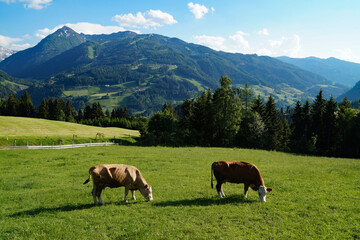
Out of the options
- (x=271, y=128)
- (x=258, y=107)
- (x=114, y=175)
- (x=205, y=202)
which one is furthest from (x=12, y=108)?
(x=205, y=202)

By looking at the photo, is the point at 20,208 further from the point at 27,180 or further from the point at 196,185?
the point at 196,185

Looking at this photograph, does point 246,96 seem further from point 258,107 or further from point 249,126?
point 249,126

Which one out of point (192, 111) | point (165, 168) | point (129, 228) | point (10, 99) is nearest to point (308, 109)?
point (192, 111)

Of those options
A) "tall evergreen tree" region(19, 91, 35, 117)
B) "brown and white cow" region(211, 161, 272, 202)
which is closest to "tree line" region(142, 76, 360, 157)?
"brown and white cow" region(211, 161, 272, 202)

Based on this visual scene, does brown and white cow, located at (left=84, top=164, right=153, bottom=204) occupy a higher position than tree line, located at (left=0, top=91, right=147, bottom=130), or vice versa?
tree line, located at (left=0, top=91, right=147, bottom=130)

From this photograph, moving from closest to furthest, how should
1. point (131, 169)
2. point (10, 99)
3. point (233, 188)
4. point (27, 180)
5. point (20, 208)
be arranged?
point (20, 208) → point (131, 169) → point (233, 188) → point (27, 180) → point (10, 99)

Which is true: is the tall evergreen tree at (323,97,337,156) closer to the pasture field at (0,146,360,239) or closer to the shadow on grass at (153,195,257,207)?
the pasture field at (0,146,360,239)

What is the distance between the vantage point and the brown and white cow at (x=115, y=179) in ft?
43.5

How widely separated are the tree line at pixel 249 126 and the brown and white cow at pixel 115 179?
143 ft

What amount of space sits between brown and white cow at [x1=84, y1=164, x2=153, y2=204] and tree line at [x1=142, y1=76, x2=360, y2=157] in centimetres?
A: 4371

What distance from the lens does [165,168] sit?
24562 mm

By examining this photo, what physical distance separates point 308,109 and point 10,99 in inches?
5235

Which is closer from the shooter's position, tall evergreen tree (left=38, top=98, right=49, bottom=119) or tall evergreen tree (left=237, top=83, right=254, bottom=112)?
tall evergreen tree (left=237, top=83, right=254, bottom=112)

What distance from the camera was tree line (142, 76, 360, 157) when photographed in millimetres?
57188
